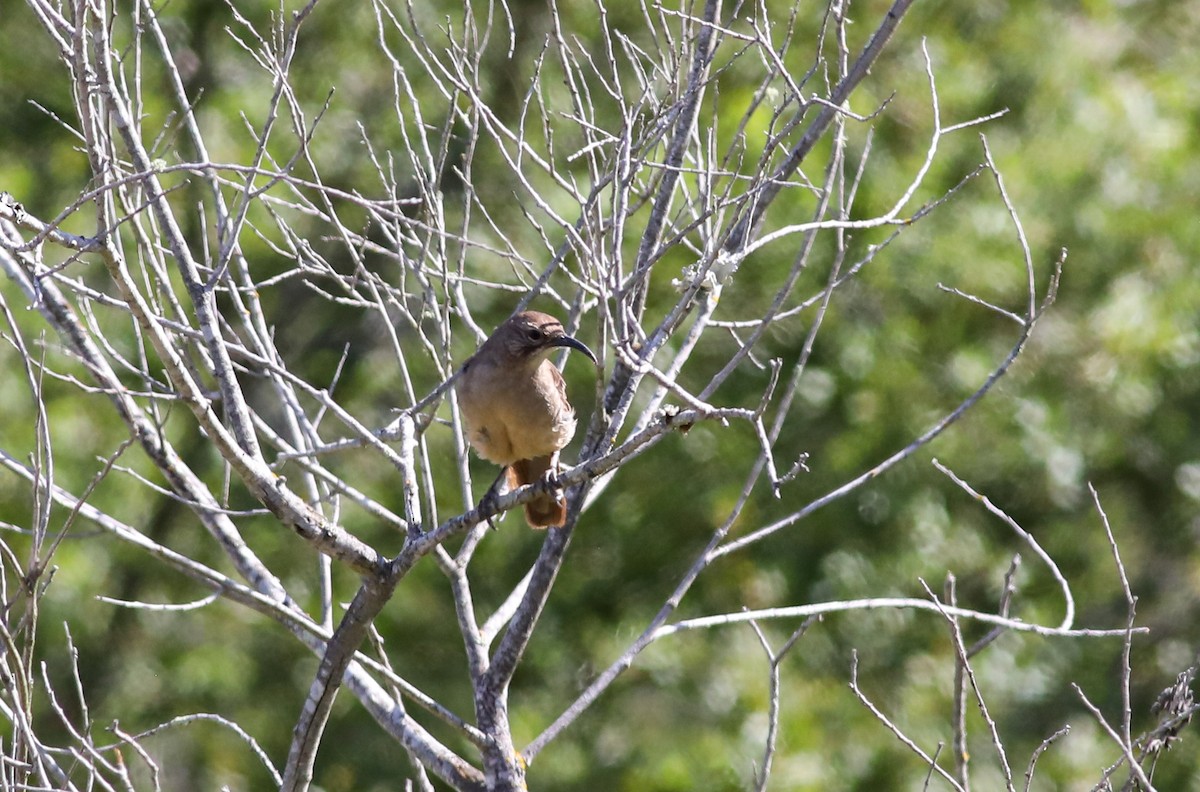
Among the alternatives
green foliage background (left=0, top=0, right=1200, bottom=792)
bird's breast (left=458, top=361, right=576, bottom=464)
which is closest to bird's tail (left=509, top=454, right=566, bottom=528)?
bird's breast (left=458, top=361, right=576, bottom=464)

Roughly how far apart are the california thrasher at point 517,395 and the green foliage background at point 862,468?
293cm

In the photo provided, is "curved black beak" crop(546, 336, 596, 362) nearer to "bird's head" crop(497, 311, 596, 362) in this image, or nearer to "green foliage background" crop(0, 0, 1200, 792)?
"bird's head" crop(497, 311, 596, 362)

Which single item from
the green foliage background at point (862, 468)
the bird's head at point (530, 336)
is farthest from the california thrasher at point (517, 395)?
the green foliage background at point (862, 468)

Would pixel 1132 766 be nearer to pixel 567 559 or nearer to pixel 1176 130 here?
pixel 567 559

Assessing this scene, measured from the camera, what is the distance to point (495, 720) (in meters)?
4.17

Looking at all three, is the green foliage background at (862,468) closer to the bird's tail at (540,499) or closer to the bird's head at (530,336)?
the bird's tail at (540,499)

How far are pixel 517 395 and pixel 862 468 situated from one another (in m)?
3.49

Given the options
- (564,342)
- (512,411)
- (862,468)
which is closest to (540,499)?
(512,411)

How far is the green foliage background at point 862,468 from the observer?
7.77 m

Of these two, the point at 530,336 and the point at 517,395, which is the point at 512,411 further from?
the point at 530,336

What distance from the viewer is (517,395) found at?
4.82 m

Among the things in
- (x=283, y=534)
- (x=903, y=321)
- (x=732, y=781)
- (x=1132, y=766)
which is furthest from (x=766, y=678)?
(x=1132, y=766)

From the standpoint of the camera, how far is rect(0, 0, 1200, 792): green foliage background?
25.5 feet

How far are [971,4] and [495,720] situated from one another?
6063 millimetres
